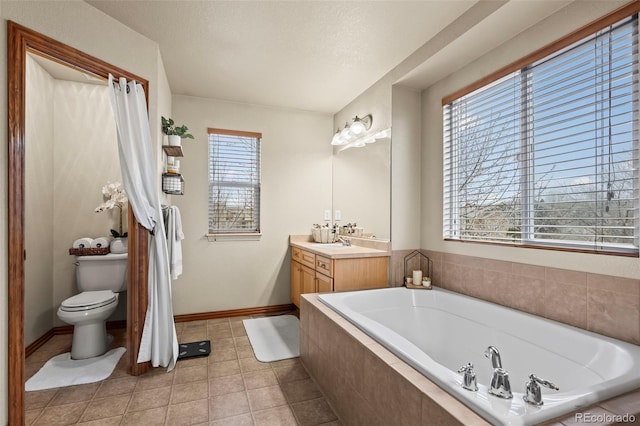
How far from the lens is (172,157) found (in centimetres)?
283

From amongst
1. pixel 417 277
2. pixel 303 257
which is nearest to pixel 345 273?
pixel 417 277

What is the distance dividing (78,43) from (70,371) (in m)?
2.25

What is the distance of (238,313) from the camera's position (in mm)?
3582

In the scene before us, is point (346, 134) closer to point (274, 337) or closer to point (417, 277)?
point (417, 277)

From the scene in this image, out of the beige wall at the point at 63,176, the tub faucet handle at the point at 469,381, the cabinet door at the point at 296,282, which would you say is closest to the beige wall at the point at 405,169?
the cabinet door at the point at 296,282

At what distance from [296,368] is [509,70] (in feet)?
8.54

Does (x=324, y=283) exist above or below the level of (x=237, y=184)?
below

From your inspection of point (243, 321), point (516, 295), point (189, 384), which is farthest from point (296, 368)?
point (516, 295)

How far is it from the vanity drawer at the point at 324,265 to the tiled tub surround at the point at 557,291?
3.23 feet

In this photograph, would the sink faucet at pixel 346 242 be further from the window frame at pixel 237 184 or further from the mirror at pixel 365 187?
the window frame at pixel 237 184

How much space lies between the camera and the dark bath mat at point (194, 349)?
8.38 feet

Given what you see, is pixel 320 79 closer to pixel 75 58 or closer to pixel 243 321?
pixel 75 58

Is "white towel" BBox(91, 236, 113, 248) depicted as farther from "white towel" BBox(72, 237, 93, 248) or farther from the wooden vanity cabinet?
the wooden vanity cabinet

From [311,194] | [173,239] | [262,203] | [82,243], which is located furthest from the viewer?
[311,194]
